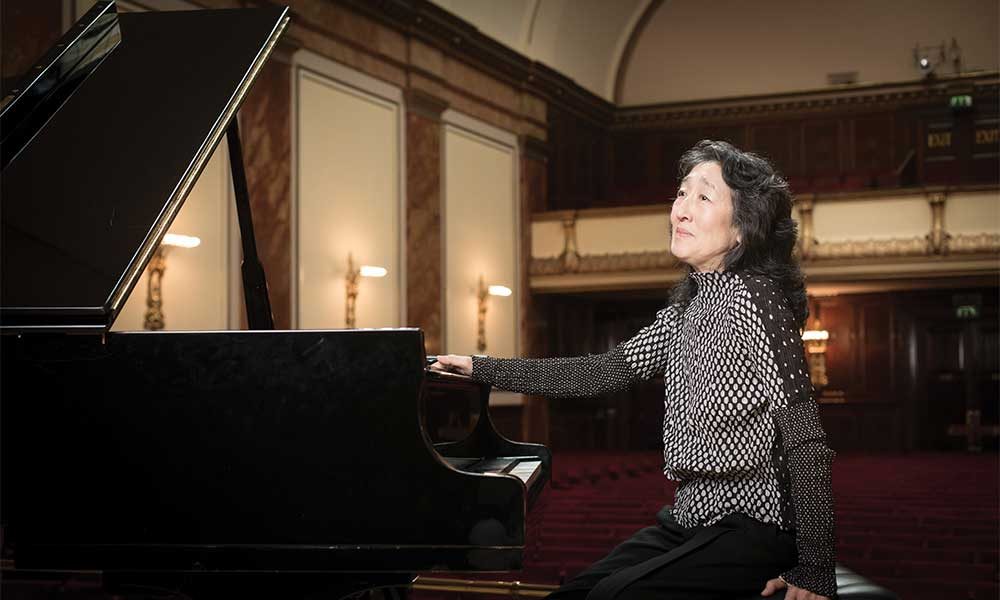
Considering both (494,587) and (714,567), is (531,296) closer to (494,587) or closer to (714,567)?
(494,587)

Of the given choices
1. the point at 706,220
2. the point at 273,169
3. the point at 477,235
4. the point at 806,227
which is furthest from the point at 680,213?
the point at 806,227

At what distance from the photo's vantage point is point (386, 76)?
1152 centimetres

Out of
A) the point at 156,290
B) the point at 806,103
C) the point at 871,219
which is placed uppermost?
the point at 806,103

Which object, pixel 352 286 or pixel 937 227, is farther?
pixel 937 227

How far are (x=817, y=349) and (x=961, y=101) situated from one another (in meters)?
4.06

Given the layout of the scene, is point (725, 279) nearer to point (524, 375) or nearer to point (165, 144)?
point (524, 375)

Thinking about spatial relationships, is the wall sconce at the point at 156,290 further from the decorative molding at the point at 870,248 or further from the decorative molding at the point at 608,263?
the decorative molding at the point at 870,248

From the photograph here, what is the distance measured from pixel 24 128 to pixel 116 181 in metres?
0.40

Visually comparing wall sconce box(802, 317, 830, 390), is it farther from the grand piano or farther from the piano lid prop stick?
the grand piano

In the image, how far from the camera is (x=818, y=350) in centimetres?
1588

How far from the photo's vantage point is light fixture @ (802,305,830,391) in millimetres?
15766

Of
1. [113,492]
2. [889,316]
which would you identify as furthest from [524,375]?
[889,316]

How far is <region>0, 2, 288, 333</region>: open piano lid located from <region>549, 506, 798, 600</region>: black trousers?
127cm

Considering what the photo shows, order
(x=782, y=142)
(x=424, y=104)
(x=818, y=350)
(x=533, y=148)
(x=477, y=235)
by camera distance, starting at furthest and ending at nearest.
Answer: (x=782, y=142), (x=818, y=350), (x=533, y=148), (x=477, y=235), (x=424, y=104)
